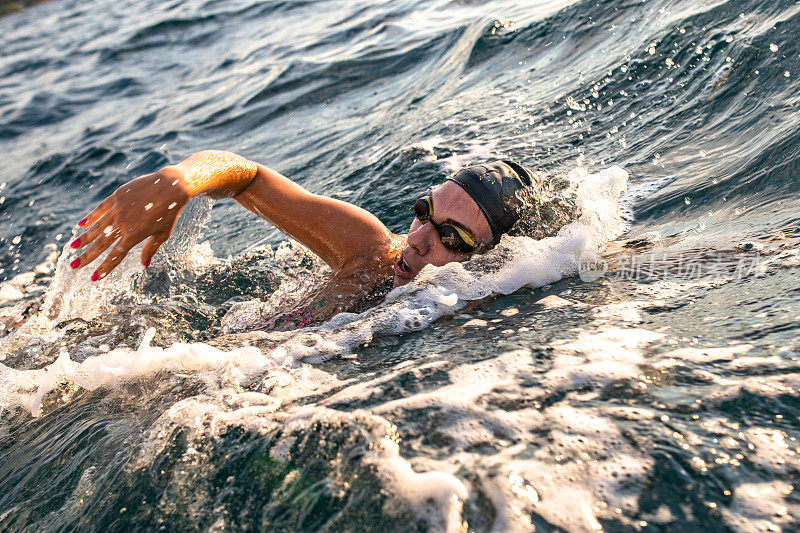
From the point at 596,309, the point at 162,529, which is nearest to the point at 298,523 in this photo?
the point at 162,529

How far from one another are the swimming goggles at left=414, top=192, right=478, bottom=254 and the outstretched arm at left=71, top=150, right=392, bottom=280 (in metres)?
0.48

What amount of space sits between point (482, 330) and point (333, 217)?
4.95 ft

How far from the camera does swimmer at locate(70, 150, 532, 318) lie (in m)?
2.83

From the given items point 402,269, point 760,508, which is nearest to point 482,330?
point 402,269

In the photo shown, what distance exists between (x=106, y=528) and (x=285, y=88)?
8301 mm

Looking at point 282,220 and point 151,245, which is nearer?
point 151,245

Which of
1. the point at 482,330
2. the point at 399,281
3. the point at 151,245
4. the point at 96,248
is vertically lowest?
the point at 399,281

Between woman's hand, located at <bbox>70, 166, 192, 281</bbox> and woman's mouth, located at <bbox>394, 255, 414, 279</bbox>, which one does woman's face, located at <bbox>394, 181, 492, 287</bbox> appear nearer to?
woman's mouth, located at <bbox>394, 255, 414, 279</bbox>

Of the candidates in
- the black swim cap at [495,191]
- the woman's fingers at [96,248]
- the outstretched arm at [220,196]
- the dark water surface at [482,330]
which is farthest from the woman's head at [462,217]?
the woman's fingers at [96,248]

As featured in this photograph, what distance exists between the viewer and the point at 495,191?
3.61m

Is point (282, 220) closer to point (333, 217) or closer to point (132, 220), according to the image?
point (333, 217)

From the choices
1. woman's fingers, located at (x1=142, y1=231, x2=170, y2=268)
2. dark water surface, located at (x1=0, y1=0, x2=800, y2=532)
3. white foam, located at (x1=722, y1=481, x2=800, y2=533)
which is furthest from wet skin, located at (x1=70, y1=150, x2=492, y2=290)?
white foam, located at (x1=722, y1=481, x2=800, y2=533)

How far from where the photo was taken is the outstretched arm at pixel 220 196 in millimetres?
2791

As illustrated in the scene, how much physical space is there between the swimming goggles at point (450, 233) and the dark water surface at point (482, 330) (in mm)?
164
